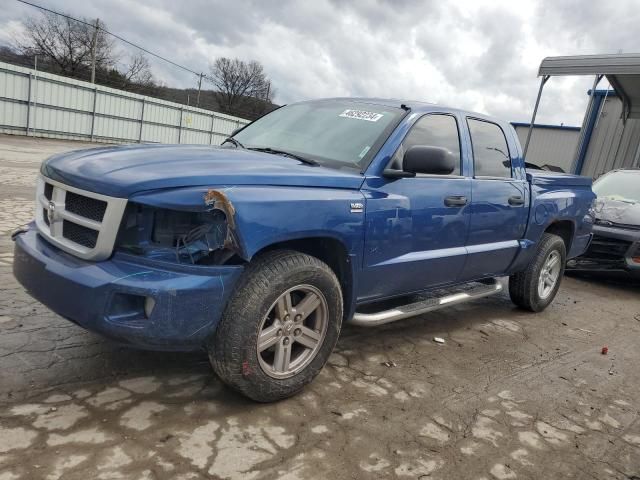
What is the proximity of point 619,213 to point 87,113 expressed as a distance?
81.2ft

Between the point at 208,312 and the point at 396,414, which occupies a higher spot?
the point at 208,312

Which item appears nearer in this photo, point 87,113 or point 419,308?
point 419,308

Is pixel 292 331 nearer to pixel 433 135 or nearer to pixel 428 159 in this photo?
pixel 428 159

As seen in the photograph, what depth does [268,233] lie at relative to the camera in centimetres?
262

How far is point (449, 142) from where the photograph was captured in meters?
3.98

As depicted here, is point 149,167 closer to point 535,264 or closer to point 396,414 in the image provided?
point 396,414

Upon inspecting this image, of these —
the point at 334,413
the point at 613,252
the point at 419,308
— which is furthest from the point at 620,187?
the point at 334,413

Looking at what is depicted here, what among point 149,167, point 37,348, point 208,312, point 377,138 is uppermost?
point 377,138

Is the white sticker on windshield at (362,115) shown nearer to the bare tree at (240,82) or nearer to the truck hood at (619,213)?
the truck hood at (619,213)

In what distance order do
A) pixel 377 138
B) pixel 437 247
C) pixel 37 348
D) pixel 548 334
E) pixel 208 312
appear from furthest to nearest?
pixel 548 334
pixel 437 247
pixel 377 138
pixel 37 348
pixel 208 312

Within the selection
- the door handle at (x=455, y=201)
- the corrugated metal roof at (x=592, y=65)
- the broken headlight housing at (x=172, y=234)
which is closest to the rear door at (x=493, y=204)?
the door handle at (x=455, y=201)

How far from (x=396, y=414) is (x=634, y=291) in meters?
5.71

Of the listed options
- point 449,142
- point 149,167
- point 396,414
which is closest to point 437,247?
point 449,142

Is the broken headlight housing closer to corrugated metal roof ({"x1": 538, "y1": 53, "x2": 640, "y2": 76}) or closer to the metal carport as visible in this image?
the metal carport
